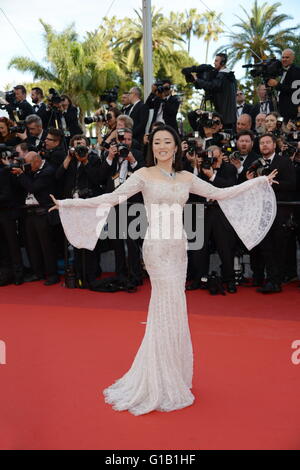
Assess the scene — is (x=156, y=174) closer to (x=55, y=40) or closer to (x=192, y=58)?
(x=55, y=40)

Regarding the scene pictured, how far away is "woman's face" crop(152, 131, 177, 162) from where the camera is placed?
353 centimetres

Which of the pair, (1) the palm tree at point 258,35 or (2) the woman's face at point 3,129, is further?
(1) the palm tree at point 258,35

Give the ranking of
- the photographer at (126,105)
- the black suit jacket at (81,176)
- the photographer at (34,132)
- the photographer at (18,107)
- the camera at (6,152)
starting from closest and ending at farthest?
the black suit jacket at (81,176) < the camera at (6,152) < the photographer at (34,132) < the photographer at (126,105) < the photographer at (18,107)

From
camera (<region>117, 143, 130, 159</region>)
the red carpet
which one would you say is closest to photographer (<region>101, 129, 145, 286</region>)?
camera (<region>117, 143, 130, 159</region>)

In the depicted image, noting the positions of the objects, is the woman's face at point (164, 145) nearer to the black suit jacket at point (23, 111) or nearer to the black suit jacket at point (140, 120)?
the black suit jacket at point (140, 120)

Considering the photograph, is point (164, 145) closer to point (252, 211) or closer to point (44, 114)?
point (252, 211)

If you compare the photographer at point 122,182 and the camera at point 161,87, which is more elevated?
the camera at point 161,87

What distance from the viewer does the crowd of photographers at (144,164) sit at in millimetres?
6262

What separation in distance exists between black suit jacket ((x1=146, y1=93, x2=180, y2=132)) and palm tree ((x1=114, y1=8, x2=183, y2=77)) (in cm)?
2372

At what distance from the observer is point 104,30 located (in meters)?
31.5

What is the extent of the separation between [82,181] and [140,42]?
86.5 feet

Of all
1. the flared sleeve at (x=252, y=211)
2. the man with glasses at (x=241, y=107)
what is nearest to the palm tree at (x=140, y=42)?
the man with glasses at (x=241, y=107)

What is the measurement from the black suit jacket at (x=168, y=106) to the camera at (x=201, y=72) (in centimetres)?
35
